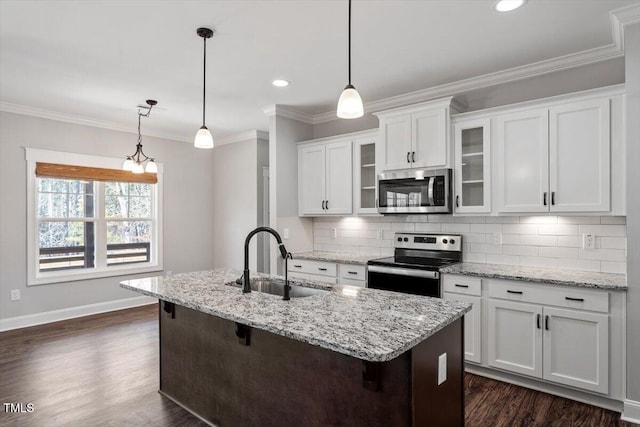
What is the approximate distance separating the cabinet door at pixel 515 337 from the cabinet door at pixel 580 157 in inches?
33.4

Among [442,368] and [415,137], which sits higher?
[415,137]

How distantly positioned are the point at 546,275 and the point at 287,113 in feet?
10.7

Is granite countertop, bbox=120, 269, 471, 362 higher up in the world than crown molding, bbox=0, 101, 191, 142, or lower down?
lower down

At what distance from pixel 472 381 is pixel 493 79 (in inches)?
105

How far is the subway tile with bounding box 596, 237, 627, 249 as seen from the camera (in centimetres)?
295

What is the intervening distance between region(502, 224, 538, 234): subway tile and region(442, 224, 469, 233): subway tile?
35 centimetres

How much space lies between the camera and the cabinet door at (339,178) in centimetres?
436

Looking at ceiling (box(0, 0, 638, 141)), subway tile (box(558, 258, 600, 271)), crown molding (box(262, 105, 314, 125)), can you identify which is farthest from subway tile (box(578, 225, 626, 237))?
crown molding (box(262, 105, 314, 125))

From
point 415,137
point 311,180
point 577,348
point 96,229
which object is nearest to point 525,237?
point 577,348

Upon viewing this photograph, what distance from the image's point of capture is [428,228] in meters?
3.99

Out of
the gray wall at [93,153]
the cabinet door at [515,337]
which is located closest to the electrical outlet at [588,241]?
the cabinet door at [515,337]

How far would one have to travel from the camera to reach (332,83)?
3789mm

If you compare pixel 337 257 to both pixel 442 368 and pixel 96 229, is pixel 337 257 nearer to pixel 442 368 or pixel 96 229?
pixel 442 368

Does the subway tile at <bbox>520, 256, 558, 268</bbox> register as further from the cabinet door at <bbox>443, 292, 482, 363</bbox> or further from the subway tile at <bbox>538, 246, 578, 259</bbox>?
the cabinet door at <bbox>443, 292, 482, 363</bbox>
